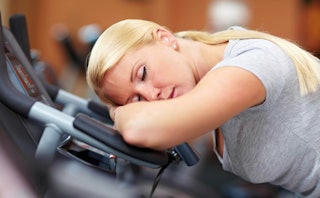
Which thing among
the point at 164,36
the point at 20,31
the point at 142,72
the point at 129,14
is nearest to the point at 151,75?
the point at 142,72

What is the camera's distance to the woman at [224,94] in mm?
1033

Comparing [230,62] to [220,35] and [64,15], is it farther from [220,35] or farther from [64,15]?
[64,15]

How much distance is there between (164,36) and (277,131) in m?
0.36

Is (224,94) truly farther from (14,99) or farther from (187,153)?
(14,99)

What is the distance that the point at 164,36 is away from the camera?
1.29m

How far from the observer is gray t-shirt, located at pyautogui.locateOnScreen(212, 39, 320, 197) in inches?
46.2

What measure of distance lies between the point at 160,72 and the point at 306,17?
4.89 m

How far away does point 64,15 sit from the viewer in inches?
238

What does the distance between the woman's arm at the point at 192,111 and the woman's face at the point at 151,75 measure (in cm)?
13

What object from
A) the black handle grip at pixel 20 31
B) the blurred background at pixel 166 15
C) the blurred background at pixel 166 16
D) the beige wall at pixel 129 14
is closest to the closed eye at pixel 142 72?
the black handle grip at pixel 20 31

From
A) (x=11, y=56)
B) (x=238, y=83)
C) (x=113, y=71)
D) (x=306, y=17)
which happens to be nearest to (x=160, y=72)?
(x=113, y=71)

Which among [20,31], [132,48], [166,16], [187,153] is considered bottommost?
[166,16]

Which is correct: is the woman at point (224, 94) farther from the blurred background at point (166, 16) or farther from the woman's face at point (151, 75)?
the blurred background at point (166, 16)

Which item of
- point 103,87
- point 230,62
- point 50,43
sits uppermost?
point 230,62
